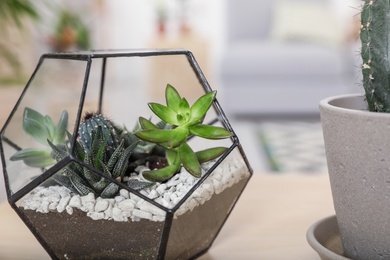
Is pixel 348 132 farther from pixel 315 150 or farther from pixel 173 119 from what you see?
pixel 315 150

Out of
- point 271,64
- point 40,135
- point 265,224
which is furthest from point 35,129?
point 271,64

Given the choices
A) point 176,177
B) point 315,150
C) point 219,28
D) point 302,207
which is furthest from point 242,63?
point 176,177

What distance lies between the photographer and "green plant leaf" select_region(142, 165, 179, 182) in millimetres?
566

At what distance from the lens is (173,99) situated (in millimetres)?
586

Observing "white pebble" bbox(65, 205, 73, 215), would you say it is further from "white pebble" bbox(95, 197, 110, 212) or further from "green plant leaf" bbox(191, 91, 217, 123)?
"green plant leaf" bbox(191, 91, 217, 123)

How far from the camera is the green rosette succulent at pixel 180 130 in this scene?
1.86ft

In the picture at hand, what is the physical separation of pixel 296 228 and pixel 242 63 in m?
3.44

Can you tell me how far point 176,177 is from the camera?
0.58 m

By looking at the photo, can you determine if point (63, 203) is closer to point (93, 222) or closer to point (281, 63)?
point (93, 222)

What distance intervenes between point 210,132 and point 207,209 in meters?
0.09

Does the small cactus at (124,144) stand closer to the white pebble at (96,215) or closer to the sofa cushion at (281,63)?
the white pebble at (96,215)

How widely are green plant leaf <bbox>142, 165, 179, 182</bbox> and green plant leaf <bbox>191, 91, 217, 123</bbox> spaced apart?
5 cm

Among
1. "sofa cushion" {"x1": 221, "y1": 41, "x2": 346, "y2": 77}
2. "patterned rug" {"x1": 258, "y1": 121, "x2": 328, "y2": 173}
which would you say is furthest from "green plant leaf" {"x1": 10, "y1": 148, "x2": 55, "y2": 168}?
"sofa cushion" {"x1": 221, "y1": 41, "x2": 346, "y2": 77}

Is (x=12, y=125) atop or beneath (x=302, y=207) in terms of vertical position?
atop
